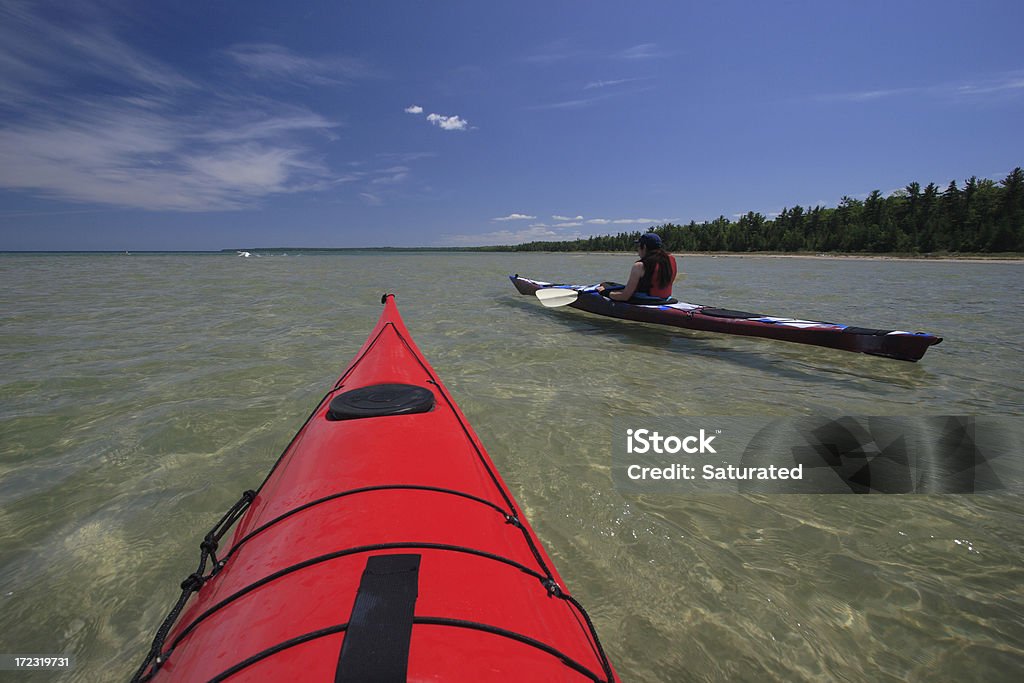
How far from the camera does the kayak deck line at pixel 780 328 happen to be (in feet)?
19.5

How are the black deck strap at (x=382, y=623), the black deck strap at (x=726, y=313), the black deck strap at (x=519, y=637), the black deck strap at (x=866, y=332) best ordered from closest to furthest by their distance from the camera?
the black deck strap at (x=382, y=623), the black deck strap at (x=519, y=637), the black deck strap at (x=866, y=332), the black deck strap at (x=726, y=313)

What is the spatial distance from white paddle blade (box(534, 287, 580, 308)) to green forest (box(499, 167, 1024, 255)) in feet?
191

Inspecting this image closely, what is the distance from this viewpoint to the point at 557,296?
10.4 m

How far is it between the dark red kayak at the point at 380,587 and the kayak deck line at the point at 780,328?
643cm

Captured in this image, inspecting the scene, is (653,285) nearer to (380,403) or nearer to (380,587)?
(380,403)

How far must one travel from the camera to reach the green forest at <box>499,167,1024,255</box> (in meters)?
44.1

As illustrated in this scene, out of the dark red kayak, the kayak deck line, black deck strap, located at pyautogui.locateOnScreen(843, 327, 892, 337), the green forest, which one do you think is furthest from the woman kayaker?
the green forest

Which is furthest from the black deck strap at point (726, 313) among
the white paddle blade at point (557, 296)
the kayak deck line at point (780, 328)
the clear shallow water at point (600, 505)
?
the white paddle blade at point (557, 296)

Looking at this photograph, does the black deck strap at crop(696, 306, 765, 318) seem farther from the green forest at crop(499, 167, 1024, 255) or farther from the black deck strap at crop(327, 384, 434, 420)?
the green forest at crop(499, 167, 1024, 255)

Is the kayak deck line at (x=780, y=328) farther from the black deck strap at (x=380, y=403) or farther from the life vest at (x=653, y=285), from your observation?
the black deck strap at (x=380, y=403)

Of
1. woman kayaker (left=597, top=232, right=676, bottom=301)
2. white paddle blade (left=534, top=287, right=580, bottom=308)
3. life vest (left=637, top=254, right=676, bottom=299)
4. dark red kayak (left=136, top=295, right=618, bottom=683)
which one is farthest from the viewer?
white paddle blade (left=534, top=287, right=580, bottom=308)

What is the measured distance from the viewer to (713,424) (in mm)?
4414

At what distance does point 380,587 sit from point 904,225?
74.3 meters

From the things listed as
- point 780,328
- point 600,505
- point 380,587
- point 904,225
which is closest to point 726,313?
point 780,328
